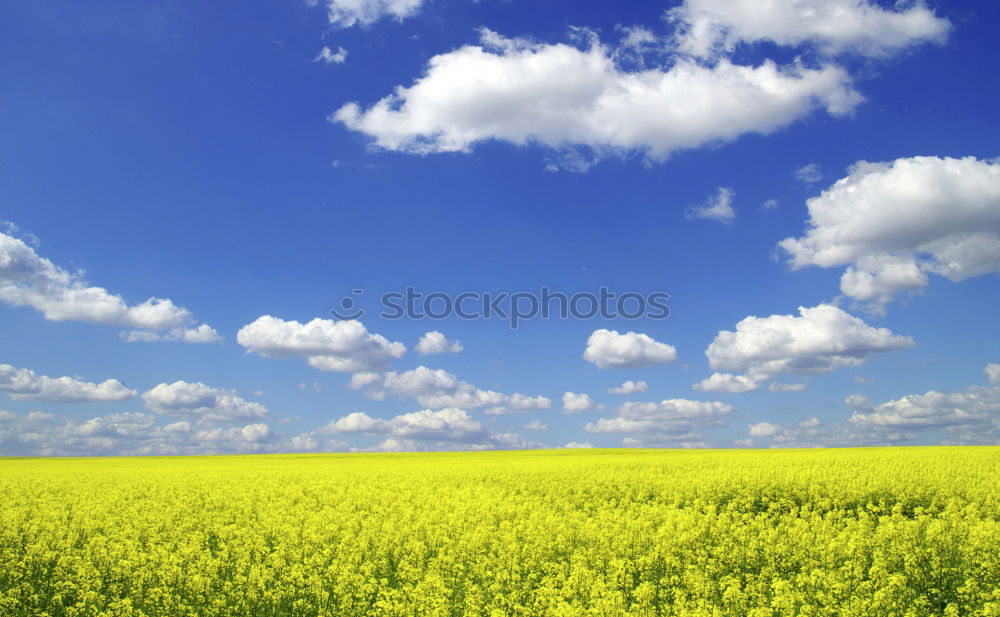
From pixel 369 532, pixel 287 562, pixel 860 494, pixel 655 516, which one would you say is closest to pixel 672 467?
pixel 860 494

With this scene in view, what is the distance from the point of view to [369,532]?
12602 mm

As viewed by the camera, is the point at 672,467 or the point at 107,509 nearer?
the point at 107,509

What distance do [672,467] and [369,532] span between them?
17431mm

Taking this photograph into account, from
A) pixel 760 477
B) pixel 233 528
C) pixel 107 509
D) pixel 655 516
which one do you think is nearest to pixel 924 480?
pixel 760 477

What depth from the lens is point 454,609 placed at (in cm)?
873

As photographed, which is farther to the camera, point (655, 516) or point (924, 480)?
point (924, 480)

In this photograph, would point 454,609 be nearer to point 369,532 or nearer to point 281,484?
point 369,532

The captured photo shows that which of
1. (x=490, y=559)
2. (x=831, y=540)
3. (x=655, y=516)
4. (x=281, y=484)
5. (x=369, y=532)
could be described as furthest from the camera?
(x=281, y=484)

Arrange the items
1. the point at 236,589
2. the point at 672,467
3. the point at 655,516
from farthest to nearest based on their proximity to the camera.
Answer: the point at 672,467, the point at 655,516, the point at 236,589

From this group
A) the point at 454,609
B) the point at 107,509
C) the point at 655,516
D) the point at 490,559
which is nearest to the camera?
the point at 454,609

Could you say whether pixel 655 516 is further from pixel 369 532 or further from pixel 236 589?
pixel 236 589

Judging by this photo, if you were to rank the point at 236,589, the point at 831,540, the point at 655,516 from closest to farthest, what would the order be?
the point at 236,589 → the point at 831,540 → the point at 655,516

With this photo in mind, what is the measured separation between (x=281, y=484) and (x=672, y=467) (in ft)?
50.2

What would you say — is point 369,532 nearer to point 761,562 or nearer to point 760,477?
point 761,562
